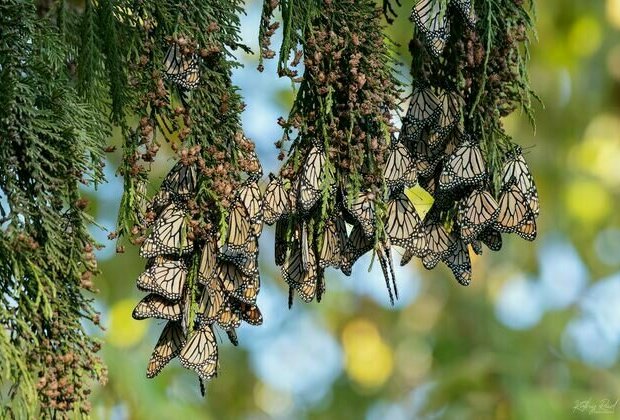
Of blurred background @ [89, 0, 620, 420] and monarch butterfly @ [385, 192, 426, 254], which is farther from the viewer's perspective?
blurred background @ [89, 0, 620, 420]

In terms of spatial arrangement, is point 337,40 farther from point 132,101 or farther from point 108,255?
point 108,255

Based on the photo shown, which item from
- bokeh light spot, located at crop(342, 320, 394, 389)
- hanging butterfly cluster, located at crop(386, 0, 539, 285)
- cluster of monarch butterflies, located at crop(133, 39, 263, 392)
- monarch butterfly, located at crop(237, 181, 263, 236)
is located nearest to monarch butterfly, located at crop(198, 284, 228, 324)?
cluster of monarch butterflies, located at crop(133, 39, 263, 392)

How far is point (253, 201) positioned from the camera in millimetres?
1637

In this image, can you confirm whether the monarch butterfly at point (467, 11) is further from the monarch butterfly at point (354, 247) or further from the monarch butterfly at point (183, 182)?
the monarch butterfly at point (183, 182)

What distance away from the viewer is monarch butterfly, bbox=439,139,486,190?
5.41 feet

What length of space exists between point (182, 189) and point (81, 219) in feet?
0.53

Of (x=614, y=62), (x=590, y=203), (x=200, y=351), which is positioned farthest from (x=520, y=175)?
(x=590, y=203)

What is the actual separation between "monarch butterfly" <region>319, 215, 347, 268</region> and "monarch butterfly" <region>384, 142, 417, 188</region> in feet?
0.35

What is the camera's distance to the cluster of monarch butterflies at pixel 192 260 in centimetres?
154

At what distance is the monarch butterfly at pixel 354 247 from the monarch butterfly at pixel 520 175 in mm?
270

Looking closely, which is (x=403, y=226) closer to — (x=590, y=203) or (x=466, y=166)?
(x=466, y=166)

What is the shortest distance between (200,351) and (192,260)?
167 mm

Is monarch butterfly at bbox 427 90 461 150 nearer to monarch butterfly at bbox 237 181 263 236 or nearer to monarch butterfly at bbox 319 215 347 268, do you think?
monarch butterfly at bbox 319 215 347 268
